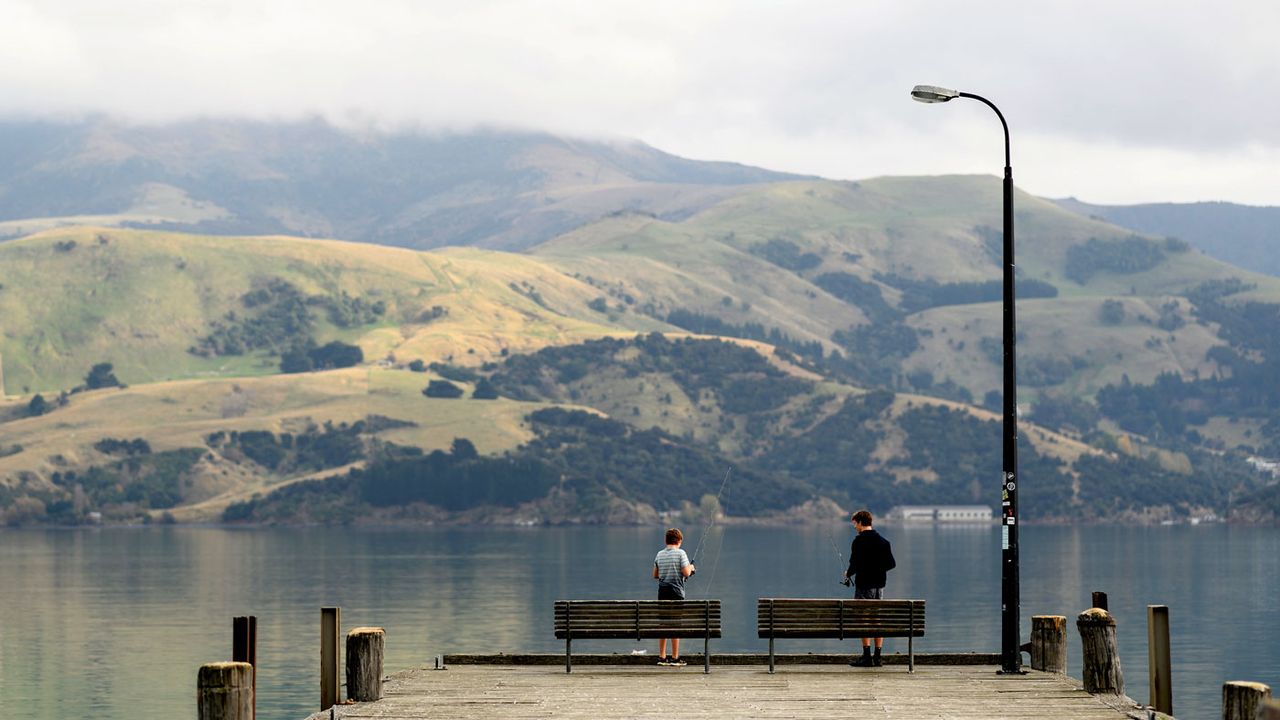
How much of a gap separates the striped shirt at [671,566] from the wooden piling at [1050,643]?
6144 mm

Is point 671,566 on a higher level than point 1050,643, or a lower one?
higher

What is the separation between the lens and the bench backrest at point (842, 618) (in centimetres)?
3256

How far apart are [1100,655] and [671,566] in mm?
7636

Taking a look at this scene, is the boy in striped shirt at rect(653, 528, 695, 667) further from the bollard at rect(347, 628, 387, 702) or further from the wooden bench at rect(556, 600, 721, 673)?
the bollard at rect(347, 628, 387, 702)

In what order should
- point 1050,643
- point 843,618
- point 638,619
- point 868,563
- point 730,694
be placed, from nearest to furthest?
point 730,694
point 638,619
point 843,618
point 1050,643
point 868,563

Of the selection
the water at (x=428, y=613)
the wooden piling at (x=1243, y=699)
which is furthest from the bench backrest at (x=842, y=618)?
the water at (x=428, y=613)

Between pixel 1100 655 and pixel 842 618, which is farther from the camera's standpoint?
pixel 842 618

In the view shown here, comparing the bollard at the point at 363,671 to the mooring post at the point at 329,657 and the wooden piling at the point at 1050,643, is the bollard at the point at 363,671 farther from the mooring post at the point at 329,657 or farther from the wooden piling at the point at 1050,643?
the wooden piling at the point at 1050,643

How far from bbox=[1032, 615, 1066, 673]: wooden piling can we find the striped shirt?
6144 millimetres

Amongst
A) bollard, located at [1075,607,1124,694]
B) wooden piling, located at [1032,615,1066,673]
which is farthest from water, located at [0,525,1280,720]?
bollard, located at [1075,607,1124,694]

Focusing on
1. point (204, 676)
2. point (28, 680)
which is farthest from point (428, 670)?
point (28, 680)

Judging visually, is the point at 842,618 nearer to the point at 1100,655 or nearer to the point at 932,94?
the point at 1100,655

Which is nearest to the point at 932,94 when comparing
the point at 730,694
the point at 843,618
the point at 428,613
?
the point at 843,618

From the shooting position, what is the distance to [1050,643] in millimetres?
33688
